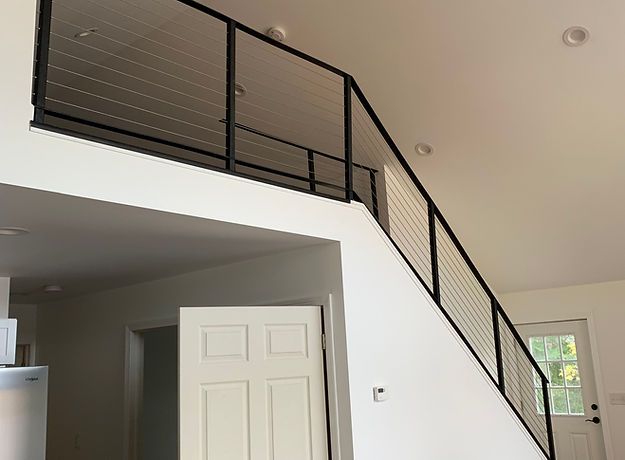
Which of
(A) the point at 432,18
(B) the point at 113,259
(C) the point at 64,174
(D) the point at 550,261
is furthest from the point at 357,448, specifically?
(D) the point at 550,261

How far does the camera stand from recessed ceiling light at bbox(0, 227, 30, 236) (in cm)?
285

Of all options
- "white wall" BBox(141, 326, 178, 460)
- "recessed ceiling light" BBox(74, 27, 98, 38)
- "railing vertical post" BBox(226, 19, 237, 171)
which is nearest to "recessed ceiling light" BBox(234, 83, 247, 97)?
"recessed ceiling light" BBox(74, 27, 98, 38)

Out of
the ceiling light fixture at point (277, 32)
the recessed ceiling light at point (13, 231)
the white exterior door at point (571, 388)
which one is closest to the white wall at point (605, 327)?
the white exterior door at point (571, 388)

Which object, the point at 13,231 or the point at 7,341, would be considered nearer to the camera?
the point at 13,231

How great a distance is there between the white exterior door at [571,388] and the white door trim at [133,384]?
4.26 m

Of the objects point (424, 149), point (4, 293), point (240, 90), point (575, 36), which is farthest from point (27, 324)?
point (575, 36)

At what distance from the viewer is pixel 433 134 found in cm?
520

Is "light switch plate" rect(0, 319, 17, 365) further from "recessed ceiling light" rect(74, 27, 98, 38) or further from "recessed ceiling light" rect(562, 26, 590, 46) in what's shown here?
"recessed ceiling light" rect(562, 26, 590, 46)

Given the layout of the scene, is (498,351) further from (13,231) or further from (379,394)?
(13,231)

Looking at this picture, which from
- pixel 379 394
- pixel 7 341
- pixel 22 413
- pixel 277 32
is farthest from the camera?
pixel 277 32

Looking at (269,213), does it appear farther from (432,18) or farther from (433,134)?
(433,134)

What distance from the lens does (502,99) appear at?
15.5 ft

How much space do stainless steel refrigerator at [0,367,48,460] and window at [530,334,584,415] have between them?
16.8 feet

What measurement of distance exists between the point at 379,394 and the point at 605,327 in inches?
138
